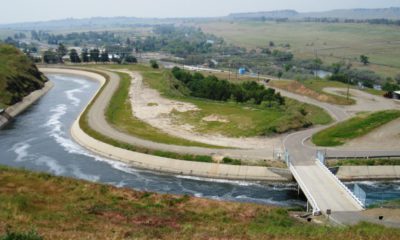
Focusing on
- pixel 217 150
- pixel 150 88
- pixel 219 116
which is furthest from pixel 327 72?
pixel 217 150

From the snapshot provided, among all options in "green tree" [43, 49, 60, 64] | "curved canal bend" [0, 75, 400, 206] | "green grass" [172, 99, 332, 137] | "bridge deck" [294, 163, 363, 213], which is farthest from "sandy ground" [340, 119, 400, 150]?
"green tree" [43, 49, 60, 64]

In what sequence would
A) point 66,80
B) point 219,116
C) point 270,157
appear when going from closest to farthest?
1. point 270,157
2. point 219,116
3. point 66,80

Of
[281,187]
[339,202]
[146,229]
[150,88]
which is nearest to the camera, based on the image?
[146,229]

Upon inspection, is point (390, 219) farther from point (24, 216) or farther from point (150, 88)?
point (150, 88)

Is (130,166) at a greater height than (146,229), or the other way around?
(146,229)

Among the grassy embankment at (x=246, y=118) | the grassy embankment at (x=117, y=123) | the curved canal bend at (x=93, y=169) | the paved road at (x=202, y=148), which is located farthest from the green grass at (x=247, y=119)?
the curved canal bend at (x=93, y=169)

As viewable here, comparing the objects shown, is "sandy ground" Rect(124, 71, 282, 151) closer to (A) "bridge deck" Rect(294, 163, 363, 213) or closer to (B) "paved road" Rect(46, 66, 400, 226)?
(B) "paved road" Rect(46, 66, 400, 226)

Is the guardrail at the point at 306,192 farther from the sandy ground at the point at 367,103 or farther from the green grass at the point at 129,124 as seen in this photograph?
the sandy ground at the point at 367,103
